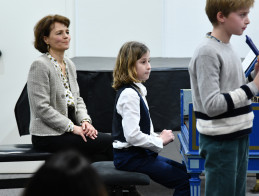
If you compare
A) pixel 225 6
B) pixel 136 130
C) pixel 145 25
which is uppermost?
pixel 225 6

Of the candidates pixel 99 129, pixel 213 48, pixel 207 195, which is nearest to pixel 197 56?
pixel 213 48

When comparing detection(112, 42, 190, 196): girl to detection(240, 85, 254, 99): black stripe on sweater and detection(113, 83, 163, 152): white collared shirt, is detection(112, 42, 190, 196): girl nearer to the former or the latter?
detection(113, 83, 163, 152): white collared shirt

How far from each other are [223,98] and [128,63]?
73 cm

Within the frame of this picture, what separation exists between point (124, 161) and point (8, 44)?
5.68ft

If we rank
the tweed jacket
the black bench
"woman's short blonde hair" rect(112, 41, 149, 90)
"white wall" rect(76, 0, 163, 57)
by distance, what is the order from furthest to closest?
"white wall" rect(76, 0, 163, 57) < the tweed jacket < "woman's short blonde hair" rect(112, 41, 149, 90) < the black bench

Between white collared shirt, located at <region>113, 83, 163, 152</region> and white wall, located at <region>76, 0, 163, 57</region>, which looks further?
white wall, located at <region>76, 0, 163, 57</region>

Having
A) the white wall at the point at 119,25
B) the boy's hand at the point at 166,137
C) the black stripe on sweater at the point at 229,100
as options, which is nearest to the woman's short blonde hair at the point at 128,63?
the boy's hand at the point at 166,137

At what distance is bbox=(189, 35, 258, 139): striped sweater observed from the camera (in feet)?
5.06

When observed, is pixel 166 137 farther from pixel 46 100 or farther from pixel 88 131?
pixel 46 100

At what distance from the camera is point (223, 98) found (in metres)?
1.54

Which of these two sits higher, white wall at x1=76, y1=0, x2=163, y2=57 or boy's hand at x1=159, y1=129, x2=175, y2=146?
white wall at x1=76, y1=0, x2=163, y2=57

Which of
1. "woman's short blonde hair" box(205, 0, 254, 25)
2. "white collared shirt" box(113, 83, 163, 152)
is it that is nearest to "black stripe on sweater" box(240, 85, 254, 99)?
"woman's short blonde hair" box(205, 0, 254, 25)

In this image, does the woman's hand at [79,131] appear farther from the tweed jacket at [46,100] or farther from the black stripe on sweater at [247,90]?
the black stripe on sweater at [247,90]

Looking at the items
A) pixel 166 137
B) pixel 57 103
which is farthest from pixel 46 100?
pixel 166 137
